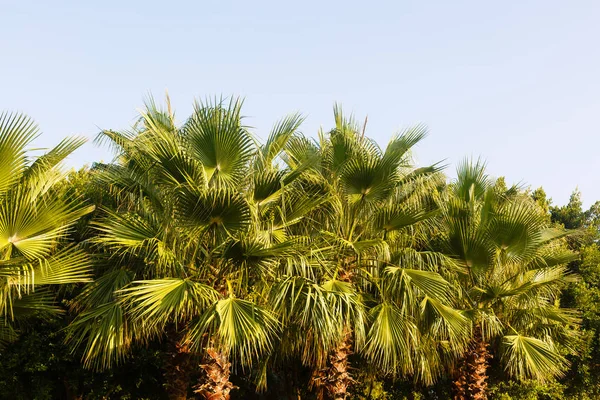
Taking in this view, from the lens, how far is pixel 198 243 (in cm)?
984

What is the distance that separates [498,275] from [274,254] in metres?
5.93

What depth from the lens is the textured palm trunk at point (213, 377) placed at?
9.38 meters

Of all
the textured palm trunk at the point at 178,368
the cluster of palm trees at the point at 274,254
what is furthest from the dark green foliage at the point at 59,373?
the textured palm trunk at the point at 178,368

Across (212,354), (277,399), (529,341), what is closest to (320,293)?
(212,354)

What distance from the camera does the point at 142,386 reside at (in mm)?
15359

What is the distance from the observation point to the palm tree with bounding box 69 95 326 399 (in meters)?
8.97

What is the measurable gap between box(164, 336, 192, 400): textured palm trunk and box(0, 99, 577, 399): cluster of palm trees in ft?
0.08

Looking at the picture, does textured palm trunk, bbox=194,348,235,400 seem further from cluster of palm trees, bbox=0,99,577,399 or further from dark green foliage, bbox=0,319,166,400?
dark green foliage, bbox=0,319,166,400

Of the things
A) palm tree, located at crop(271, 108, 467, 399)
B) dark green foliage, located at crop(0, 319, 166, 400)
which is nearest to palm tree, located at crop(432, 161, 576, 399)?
palm tree, located at crop(271, 108, 467, 399)

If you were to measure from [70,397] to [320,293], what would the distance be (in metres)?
8.01

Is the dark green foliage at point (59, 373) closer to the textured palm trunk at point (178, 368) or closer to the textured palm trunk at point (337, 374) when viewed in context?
the textured palm trunk at point (178, 368)

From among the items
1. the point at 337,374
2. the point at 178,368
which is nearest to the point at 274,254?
the point at 178,368

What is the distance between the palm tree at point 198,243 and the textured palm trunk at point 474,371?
16.1ft

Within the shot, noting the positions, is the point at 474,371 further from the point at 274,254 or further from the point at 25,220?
the point at 25,220
